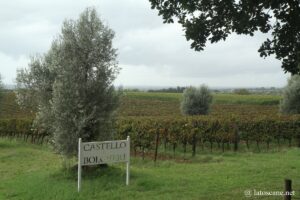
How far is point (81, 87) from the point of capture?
13.8 metres

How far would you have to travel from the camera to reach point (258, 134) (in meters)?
25.5

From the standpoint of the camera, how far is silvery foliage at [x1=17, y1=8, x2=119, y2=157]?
537 inches

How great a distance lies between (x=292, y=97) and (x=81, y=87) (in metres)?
26.1

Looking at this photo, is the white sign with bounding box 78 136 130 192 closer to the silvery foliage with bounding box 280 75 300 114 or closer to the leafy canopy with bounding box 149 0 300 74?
the leafy canopy with bounding box 149 0 300 74

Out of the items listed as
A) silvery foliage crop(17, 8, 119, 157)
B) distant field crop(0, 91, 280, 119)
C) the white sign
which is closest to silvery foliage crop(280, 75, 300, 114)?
distant field crop(0, 91, 280, 119)

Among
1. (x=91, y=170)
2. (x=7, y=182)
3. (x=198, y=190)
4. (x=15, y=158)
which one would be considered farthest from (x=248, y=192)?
(x=15, y=158)

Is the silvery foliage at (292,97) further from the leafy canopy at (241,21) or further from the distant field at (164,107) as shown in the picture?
the leafy canopy at (241,21)

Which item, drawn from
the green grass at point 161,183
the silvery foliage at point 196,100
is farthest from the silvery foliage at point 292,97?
the green grass at point 161,183

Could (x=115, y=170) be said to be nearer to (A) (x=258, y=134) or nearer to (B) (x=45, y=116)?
(B) (x=45, y=116)

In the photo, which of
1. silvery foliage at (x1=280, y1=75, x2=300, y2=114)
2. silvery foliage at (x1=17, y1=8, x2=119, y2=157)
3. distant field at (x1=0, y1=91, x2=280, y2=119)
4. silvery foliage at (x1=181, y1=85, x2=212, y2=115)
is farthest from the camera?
distant field at (x1=0, y1=91, x2=280, y2=119)

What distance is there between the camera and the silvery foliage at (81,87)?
44.8 ft

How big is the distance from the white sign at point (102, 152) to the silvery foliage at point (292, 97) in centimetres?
2607

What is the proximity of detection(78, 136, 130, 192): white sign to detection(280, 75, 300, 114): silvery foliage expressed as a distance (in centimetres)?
2607

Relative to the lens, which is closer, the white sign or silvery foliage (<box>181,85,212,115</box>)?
the white sign
